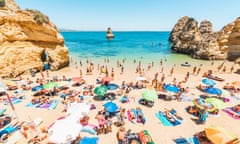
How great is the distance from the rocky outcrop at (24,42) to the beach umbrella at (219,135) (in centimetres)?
2052

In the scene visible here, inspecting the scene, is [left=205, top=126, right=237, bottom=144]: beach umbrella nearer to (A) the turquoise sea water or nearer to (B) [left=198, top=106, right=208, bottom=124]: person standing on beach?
(B) [left=198, top=106, right=208, bottom=124]: person standing on beach

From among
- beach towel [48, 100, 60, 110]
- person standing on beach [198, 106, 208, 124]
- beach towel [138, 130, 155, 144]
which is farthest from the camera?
beach towel [48, 100, 60, 110]

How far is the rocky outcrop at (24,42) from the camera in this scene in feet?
54.9

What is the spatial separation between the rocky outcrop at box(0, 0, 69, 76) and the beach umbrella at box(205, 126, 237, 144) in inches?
808

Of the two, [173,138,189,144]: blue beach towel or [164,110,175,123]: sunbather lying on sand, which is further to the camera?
[164,110,175,123]: sunbather lying on sand

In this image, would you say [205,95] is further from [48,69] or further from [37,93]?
[48,69]

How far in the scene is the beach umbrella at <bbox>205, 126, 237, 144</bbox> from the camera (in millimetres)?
6941

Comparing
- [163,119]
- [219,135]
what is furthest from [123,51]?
[219,135]

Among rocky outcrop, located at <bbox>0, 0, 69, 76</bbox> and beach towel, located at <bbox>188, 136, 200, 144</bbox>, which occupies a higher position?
rocky outcrop, located at <bbox>0, 0, 69, 76</bbox>

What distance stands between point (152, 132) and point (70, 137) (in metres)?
4.78

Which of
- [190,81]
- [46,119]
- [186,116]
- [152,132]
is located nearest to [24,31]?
[46,119]

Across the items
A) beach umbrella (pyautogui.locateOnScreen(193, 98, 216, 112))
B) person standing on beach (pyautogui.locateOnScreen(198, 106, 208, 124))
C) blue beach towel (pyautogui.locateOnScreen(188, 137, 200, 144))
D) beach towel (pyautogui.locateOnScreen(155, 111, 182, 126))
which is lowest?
blue beach towel (pyautogui.locateOnScreen(188, 137, 200, 144))

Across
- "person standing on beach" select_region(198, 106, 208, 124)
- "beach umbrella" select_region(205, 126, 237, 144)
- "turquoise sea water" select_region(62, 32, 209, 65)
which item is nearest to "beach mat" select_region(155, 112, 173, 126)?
"person standing on beach" select_region(198, 106, 208, 124)

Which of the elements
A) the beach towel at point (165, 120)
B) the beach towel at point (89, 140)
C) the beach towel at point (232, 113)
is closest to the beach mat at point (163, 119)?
the beach towel at point (165, 120)
